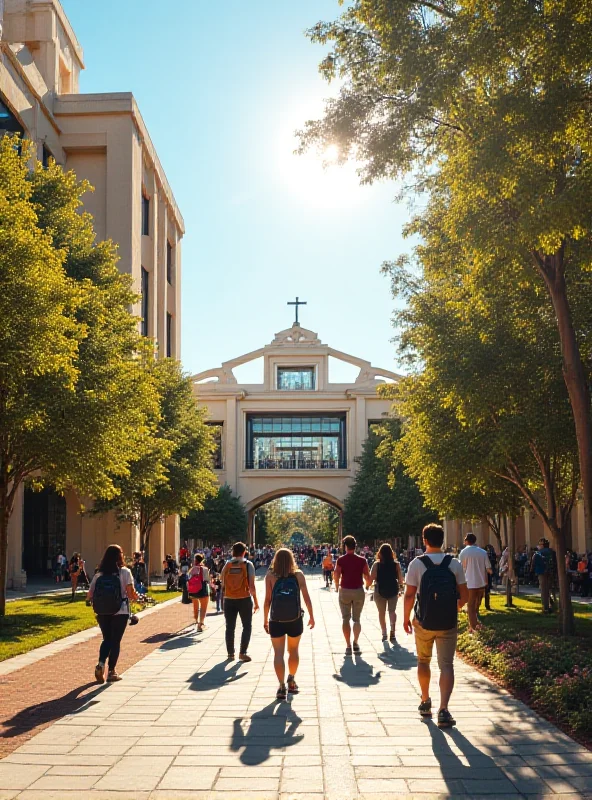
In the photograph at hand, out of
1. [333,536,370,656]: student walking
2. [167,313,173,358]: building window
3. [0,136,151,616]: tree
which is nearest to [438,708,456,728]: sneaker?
[333,536,370,656]: student walking

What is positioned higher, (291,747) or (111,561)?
(111,561)

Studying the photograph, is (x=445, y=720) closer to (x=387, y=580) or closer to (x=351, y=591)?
(x=351, y=591)

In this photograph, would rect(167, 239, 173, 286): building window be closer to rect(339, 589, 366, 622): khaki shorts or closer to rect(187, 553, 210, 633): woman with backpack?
rect(187, 553, 210, 633): woman with backpack

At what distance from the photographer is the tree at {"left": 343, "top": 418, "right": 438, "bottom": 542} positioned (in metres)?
50.2

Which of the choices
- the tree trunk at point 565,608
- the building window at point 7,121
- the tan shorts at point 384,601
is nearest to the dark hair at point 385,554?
the tan shorts at point 384,601

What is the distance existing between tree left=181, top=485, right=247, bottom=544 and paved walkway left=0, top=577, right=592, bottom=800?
1766 inches

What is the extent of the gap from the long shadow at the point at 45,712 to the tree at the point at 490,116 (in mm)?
6564

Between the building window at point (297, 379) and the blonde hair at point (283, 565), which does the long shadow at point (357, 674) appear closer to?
the blonde hair at point (283, 565)

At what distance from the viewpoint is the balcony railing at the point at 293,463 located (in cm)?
6112

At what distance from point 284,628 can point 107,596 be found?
216 cm

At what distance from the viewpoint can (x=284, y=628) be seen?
9461mm

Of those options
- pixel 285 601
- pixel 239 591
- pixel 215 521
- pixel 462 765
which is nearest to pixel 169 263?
pixel 215 521

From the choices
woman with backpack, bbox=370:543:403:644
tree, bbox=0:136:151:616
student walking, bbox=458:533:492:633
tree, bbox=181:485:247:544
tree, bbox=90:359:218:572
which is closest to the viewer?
woman with backpack, bbox=370:543:403:644

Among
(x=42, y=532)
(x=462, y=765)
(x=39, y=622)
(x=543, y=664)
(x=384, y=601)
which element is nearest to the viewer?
(x=462, y=765)
